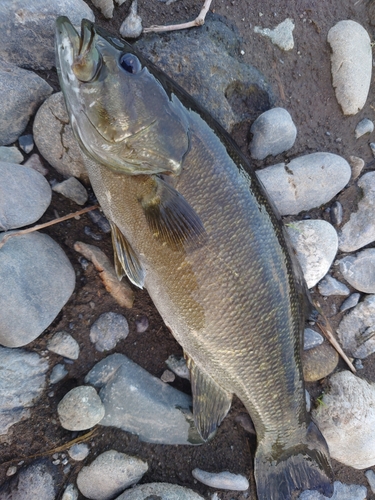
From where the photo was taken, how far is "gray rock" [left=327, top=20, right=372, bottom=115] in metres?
3.33

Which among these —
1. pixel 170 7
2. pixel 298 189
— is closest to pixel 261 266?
pixel 298 189

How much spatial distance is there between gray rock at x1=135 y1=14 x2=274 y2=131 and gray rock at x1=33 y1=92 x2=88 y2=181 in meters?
0.78

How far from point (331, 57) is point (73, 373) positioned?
3378 mm

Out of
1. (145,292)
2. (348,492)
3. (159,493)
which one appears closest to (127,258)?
(145,292)

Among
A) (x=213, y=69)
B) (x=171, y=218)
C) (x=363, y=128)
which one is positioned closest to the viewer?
(x=171, y=218)

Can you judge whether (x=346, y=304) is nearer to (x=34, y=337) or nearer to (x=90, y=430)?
(x=90, y=430)

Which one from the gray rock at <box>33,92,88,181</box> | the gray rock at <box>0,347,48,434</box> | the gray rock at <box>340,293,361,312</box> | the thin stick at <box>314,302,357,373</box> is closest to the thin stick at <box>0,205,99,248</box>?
the gray rock at <box>33,92,88,181</box>

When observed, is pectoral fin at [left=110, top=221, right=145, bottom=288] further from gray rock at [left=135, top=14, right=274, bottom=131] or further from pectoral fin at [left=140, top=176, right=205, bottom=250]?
gray rock at [left=135, top=14, right=274, bottom=131]

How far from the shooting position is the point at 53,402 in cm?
258

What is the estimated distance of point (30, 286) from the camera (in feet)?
Result: 7.97

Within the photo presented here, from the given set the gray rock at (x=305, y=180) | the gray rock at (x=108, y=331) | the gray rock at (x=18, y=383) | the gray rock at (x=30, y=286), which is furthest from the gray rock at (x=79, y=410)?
the gray rock at (x=305, y=180)

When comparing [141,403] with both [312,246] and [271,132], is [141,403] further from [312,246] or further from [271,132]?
[271,132]

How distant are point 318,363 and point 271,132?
1.85 meters

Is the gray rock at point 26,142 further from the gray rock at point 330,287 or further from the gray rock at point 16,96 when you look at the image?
the gray rock at point 330,287
